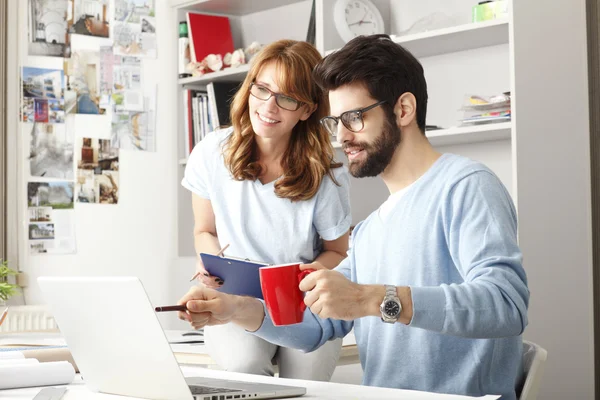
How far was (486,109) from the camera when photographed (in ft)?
9.48

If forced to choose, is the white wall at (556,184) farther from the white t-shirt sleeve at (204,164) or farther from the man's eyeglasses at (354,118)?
the man's eyeglasses at (354,118)

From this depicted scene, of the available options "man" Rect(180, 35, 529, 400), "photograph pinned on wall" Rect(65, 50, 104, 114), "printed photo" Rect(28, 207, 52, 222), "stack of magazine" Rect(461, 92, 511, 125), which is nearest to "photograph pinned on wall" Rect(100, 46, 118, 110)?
"photograph pinned on wall" Rect(65, 50, 104, 114)

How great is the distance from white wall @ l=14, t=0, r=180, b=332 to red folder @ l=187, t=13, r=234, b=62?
0.20m

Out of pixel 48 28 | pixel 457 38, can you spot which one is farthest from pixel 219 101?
pixel 457 38

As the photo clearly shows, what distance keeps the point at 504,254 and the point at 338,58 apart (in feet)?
1.61

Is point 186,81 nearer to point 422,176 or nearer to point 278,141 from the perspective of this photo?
point 278,141

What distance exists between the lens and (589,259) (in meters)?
2.63

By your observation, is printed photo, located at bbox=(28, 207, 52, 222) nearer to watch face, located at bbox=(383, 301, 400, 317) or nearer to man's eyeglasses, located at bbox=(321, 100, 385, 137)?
man's eyeglasses, located at bbox=(321, 100, 385, 137)

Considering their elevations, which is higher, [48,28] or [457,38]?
[48,28]

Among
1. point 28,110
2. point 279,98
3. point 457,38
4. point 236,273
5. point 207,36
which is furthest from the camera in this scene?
point 207,36

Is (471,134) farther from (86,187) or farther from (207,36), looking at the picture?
(86,187)

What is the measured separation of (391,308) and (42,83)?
2770 mm

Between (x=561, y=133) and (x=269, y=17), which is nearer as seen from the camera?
(x=561, y=133)

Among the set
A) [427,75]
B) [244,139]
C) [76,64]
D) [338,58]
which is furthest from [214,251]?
[76,64]
